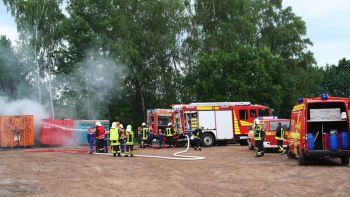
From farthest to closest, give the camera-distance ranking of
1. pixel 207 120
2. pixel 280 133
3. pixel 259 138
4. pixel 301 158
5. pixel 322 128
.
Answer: pixel 207 120 → pixel 280 133 → pixel 259 138 → pixel 322 128 → pixel 301 158

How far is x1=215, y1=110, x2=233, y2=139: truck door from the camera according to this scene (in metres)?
29.4

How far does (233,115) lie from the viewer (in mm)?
29781

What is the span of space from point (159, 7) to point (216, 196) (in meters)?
36.8

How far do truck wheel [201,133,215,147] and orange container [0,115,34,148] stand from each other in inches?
454

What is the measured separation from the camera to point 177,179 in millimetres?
12422

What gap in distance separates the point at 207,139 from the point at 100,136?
25.9 feet

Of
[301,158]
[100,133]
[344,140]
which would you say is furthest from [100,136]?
[344,140]

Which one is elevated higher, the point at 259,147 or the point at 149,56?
the point at 149,56

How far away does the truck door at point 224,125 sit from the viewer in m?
29.4

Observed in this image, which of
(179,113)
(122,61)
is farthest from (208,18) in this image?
(179,113)

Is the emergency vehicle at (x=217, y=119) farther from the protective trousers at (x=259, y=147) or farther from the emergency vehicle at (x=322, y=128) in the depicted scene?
the emergency vehicle at (x=322, y=128)

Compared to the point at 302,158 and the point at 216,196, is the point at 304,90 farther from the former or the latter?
the point at 216,196

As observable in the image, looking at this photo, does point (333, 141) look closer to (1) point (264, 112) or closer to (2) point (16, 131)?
(1) point (264, 112)

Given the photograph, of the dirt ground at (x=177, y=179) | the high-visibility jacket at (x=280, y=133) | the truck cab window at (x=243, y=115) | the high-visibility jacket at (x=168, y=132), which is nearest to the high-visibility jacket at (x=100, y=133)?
the high-visibility jacket at (x=168, y=132)
